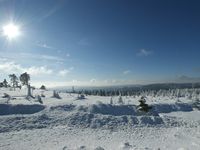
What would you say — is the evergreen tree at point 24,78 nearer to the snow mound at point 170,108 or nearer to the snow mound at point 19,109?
the snow mound at point 19,109

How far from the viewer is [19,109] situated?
4525 cm

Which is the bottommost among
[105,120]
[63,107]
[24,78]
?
[105,120]

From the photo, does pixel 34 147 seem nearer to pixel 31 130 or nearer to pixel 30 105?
pixel 31 130

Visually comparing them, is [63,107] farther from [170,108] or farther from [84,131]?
[170,108]

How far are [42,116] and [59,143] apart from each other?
14.6 metres

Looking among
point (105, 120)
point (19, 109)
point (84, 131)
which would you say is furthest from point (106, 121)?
point (19, 109)

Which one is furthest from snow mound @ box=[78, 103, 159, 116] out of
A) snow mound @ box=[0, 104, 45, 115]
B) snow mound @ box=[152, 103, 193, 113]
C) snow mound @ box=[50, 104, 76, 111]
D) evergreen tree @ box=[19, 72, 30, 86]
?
evergreen tree @ box=[19, 72, 30, 86]

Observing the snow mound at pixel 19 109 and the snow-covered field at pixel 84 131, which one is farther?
the snow mound at pixel 19 109

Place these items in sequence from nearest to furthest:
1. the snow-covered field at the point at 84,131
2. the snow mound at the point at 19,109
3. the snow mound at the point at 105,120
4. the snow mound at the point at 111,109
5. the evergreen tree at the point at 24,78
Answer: the snow-covered field at the point at 84,131 < the snow mound at the point at 105,120 < the snow mound at the point at 19,109 < the snow mound at the point at 111,109 < the evergreen tree at the point at 24,78

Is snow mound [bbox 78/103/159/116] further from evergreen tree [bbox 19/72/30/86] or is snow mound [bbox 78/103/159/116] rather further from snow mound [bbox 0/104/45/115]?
evergreen tree [bbox 19/72/30/86]

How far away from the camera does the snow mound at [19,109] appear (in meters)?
43.8

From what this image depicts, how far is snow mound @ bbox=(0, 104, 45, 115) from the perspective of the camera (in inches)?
1725

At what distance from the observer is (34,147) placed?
23.0 m

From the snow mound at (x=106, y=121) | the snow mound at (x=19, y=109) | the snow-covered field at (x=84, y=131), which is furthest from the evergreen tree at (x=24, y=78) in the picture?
the snow mound at (x=106, y=121)
